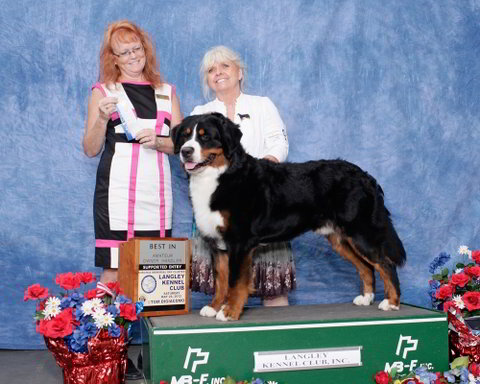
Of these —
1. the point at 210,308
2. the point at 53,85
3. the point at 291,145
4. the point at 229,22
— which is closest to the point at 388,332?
the point at 210,308

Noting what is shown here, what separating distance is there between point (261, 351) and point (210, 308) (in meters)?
0.41

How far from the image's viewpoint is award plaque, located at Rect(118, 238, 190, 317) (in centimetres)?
266

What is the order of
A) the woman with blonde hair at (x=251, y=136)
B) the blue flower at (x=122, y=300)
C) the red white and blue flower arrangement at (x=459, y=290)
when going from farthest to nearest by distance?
the woman with blonde hair at (x=251, y=136), the red white and blue flower arrangement at (x=459, y=290), the blue flower at (x=122, y=300)

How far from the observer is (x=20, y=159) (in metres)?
3.98

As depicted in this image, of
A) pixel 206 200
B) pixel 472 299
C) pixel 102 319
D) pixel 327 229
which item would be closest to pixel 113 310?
pixel 102 319

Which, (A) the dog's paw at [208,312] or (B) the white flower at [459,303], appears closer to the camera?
(A) the dog's paw at [208,312]

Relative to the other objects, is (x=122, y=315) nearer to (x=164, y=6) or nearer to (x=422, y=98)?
(x=164, y=6)

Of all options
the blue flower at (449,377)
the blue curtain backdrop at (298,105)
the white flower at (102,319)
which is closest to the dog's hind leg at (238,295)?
the white flower at (102,319)

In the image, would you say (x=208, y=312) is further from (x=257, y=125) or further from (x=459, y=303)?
(x=459, y=303)

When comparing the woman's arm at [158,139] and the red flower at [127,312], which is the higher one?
the woman's arm at [158,139]

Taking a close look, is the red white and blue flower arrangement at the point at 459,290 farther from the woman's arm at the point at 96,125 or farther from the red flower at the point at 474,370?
the woman's arm at the point at 96,125

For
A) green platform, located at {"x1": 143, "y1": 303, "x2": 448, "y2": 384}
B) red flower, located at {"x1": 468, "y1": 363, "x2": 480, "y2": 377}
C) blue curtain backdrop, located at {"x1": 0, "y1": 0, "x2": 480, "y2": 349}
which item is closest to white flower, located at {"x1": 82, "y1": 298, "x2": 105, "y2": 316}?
green platform, located at {"x1": 143, "y1": 303, "x2": 448, "y2": 384}

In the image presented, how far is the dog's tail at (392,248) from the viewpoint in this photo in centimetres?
290

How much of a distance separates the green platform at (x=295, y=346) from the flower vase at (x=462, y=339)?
115mm
